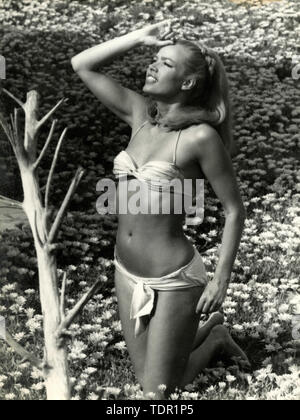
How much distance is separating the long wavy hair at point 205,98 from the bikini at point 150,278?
0.28 feet

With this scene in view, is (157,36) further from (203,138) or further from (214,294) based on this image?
(214,294)

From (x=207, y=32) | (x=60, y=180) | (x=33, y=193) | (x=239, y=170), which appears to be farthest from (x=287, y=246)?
(x=207, y=32)

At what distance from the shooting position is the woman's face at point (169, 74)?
3500 millimetres

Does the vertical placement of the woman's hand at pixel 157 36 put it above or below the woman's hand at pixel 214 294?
above

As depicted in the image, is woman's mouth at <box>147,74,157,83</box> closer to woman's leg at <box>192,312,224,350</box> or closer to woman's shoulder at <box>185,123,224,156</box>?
woman's shoulder at <box>185,123,224,156</box>

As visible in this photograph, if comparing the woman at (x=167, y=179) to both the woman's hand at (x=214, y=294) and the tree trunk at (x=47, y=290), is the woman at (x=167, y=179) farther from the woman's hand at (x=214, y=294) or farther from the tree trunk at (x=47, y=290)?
the tree trunk at (x=47, y=290)

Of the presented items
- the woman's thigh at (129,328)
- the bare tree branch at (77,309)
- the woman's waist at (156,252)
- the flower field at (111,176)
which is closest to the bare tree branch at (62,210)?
the bare tree branch at (77,309)

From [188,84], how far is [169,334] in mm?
1079

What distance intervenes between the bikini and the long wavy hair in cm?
9

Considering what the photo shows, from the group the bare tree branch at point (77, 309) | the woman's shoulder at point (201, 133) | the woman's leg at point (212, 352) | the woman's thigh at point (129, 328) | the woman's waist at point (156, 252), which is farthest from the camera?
the woman's leg at point (212, 352)

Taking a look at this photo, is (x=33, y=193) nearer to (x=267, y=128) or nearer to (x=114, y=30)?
(x=267, y=128)

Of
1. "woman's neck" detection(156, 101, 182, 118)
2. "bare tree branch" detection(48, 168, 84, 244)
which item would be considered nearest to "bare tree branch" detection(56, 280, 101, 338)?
"bare tree branch" detection(48, 168, 84, 244)

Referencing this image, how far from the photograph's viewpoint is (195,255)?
148 inches

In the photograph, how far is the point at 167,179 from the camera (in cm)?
352
